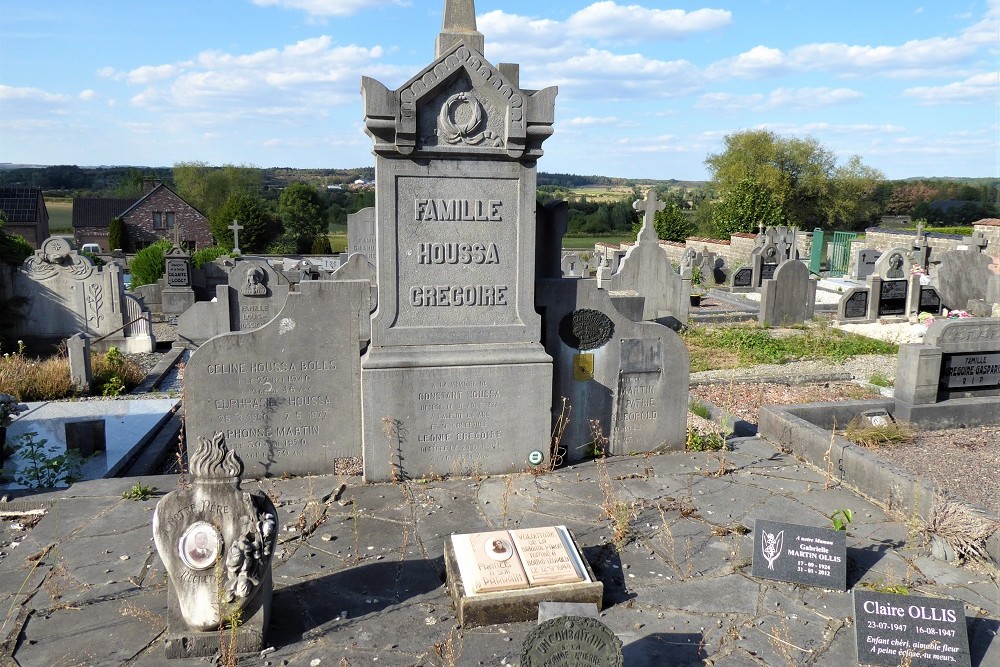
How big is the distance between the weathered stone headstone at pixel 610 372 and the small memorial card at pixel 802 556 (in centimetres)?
220

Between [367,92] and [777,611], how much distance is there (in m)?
4.46

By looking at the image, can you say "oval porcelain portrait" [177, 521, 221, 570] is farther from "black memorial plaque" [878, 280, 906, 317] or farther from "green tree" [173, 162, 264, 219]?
"green tree" [173, 162, 264, 219]

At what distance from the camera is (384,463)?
234 inches

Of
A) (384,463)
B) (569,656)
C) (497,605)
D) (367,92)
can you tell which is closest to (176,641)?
(497,605)

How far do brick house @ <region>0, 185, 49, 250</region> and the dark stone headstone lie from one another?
47.1 meters

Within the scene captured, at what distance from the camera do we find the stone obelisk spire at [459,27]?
5.89m

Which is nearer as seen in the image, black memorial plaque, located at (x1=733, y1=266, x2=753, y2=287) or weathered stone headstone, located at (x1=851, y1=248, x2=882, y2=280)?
black memorial plaque, located at (x1=733, y1=266, x2=753, y2=287)

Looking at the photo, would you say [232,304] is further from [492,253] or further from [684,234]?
[684,234]

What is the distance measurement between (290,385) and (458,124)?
2584 millimetres

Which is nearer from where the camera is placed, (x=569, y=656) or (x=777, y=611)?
(x=569, y=656)

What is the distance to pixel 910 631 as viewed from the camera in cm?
369

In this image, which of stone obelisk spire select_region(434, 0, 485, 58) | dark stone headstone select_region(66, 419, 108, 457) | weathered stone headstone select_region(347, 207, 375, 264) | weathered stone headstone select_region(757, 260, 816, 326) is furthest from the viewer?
weathered stone headstone select_region(757, 260, 816, 326)

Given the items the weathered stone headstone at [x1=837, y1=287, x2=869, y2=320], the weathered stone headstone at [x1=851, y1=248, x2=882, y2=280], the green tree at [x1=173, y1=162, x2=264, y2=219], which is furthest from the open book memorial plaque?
the green tree at [x1=173, y1=162, x2=264, y2=219]

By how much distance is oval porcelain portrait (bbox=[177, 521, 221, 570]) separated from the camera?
3.52m
